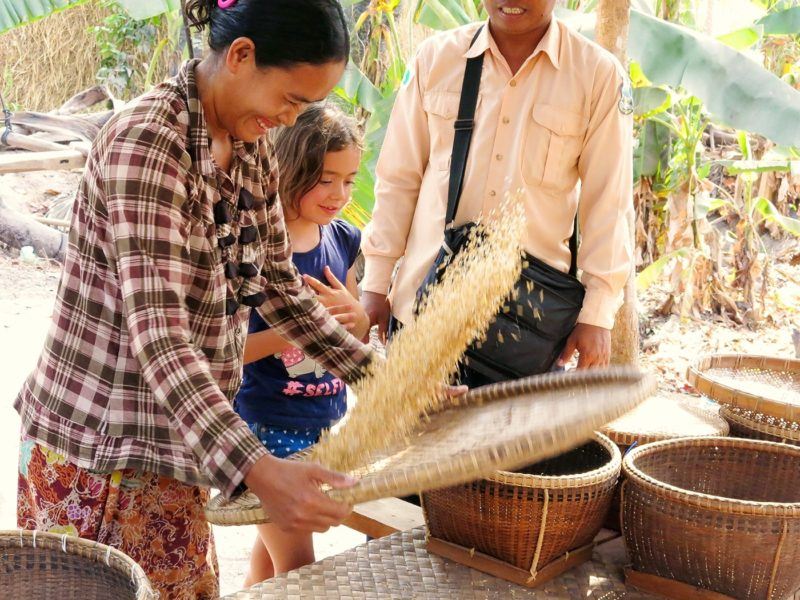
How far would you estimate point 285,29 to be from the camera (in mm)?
1266

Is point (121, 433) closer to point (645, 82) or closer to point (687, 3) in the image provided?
point (645, 82)

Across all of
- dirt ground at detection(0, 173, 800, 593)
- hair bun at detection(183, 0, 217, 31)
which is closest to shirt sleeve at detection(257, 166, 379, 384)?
hair bun at detection(183, 0, 217, 31)

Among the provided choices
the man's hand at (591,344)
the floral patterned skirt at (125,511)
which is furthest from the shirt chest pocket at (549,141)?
the floral patterned skirt at (125,511)

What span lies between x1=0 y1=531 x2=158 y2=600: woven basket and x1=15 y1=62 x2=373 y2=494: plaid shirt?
13cm

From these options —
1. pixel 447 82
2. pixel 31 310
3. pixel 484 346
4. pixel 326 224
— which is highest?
pixel 447 82

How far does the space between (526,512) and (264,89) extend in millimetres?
794

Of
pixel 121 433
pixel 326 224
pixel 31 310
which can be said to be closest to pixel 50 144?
pixel 31 310

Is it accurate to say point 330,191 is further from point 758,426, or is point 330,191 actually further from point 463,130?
point 758,426

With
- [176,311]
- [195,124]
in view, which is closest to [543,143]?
[195,124]

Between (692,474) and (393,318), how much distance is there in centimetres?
89

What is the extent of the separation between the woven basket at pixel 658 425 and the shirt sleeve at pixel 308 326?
1.81ft

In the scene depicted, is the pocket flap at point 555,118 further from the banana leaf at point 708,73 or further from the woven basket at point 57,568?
the banana leaf at point 708,73

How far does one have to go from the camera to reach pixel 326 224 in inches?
88.4

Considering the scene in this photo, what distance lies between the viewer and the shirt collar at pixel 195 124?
52.4 inches
